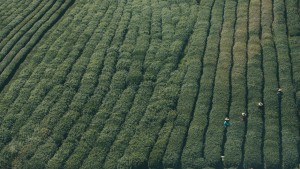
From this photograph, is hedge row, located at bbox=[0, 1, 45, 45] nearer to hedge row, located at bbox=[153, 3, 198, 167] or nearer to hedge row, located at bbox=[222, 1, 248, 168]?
hedge row, located at bbox=[153, 3, 198, 167]

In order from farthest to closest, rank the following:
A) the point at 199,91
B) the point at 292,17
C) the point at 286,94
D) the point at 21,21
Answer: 1. the point at 21,21
2. the point at 292,17
3. the point at 199,91
4. the point at 286,94

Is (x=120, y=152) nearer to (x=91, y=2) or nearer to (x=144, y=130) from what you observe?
(x=144, y=130)

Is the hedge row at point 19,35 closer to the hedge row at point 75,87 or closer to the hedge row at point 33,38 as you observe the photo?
the hedge row at point 33,38

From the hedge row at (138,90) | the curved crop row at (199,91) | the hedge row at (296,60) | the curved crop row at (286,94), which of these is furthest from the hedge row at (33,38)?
the hedge row at (296,60)

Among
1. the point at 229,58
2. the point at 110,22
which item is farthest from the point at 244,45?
the point at 110,22

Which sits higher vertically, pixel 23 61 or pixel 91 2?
pixel 91 2

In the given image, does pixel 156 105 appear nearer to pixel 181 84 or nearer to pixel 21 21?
pixel 181 84

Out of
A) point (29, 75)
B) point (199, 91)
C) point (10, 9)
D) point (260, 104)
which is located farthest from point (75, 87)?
point (10, 9)

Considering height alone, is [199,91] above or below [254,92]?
above

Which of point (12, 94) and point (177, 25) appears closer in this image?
point (12, 94)
